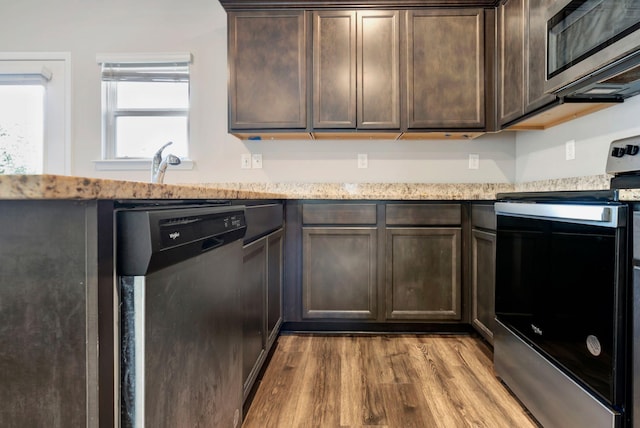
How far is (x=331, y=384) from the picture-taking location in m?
1.68

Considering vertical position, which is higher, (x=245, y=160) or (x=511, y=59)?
(x=511, y=59)

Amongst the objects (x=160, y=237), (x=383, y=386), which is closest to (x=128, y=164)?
(x=383, y=386)

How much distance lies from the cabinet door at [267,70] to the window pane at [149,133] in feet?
2.12

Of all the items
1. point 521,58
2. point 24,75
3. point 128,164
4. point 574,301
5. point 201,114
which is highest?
point 24,75

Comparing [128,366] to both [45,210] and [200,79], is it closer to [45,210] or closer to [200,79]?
[45,210]

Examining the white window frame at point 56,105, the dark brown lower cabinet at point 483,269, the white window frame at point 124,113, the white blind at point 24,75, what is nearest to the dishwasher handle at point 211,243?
the dark brown lower cabinet at point 483,269

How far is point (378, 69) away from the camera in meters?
2.40

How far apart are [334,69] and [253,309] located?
67.4 inches

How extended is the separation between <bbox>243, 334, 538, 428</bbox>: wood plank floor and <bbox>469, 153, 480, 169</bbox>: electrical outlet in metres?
1.29

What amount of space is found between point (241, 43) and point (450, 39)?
1.42 meters

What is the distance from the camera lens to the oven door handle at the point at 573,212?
3.29 ft

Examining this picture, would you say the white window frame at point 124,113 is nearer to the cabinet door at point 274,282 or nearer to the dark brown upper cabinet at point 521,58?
the cabinet door at point 274,282

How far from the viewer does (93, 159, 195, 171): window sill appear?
9.16ft

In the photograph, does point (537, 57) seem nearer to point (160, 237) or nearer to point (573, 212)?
point (573, 212)
